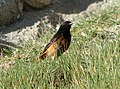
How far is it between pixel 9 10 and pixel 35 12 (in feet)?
1.64

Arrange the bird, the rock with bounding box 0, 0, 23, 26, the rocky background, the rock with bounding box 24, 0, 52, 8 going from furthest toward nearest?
the rock with bounding box 24, 0, 52, 8
the rock with bounding box 0, 0, 23, 26
the rocky background
the bird

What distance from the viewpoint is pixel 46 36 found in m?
5.50

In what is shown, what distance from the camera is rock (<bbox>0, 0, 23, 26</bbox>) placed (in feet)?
25.8

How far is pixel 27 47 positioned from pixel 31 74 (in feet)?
5.61

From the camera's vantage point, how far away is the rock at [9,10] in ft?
25.8

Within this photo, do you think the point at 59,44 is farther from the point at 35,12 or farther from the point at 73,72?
the point at 35,12

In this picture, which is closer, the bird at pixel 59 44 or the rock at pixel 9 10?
the bird at pixel 59 44

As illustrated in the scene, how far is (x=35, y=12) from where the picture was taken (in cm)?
823

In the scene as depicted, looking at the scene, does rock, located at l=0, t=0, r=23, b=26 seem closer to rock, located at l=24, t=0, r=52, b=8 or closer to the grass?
rock, located at l=24, t=0, r=52, b=8

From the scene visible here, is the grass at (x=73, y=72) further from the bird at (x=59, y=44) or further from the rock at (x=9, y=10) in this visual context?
the rock at (x=9, y=10)

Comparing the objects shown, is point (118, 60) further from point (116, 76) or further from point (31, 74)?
point (31, 74)

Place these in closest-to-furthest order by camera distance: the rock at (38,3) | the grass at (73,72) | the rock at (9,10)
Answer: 1. the grass at (73,72)
2. the rock at (9,10)
3. the rock at (38,3)

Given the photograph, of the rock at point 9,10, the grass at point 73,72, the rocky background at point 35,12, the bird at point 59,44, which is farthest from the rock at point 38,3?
the grass at point 73,72

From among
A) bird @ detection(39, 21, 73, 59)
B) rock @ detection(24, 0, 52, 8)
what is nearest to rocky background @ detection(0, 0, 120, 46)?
rock @ detection(24, 0, 52, 8)
